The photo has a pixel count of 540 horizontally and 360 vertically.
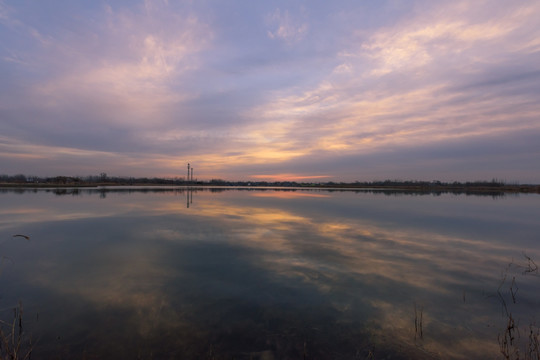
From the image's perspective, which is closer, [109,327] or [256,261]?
[109,327]

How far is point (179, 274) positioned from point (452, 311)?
7358 millimetres

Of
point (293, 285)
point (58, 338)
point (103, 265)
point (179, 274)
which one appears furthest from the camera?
point (103, 265)

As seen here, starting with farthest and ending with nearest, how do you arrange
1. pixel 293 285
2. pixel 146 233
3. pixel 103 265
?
pixel 146 233 < pixel 103 265 < pixel 293 285

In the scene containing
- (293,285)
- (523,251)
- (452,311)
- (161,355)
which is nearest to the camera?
(161,355)

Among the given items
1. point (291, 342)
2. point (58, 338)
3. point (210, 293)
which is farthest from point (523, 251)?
point (58, 338)

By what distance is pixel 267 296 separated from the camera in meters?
6.30

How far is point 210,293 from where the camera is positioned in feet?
20.9

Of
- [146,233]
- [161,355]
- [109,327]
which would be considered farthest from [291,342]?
[146,233]

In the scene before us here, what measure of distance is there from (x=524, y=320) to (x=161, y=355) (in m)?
7.55

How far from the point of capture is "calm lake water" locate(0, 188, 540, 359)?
443cm

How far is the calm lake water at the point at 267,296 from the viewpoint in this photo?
14.5 feet

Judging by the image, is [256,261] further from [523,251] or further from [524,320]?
[523,251]

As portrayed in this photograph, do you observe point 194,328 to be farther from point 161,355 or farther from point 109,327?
point 109,327

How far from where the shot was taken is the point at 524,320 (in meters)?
5.37
